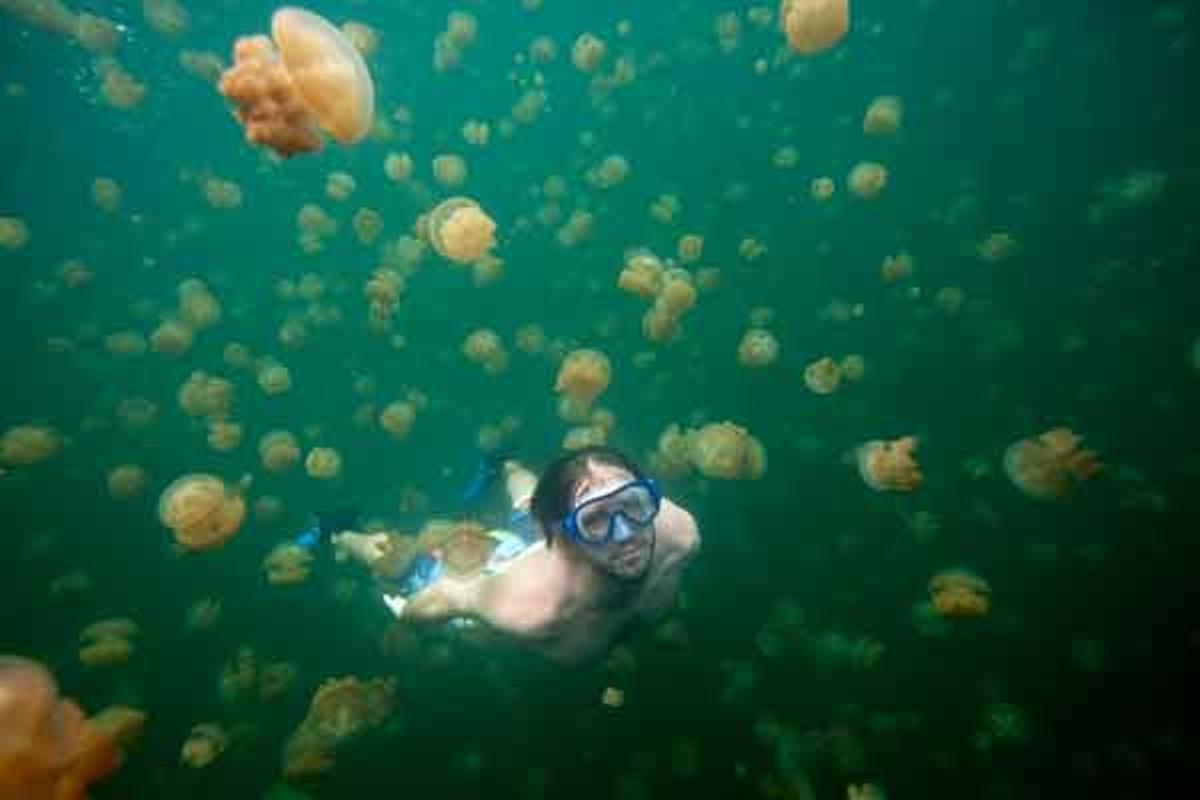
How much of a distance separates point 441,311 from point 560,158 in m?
7.04

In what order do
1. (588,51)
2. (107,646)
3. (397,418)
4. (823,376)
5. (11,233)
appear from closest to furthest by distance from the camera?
(107,646) → (823,376) → (397,418) → (11,233) → (588,51)

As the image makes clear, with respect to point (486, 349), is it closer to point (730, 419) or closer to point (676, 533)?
point (730, 419)

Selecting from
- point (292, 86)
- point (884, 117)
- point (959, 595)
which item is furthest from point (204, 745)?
point (884, 117)

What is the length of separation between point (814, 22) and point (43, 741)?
23.5 feet

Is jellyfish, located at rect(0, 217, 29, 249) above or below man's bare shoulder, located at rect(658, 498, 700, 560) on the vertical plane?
above

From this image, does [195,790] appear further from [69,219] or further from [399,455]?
[69,219]

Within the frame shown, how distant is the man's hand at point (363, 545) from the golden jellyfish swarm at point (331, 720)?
4.04ft

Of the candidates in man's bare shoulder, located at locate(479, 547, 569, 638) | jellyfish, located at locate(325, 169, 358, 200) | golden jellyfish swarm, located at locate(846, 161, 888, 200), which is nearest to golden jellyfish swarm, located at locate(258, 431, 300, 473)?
jellyfish, located at locate(325, 169, 358, 200)

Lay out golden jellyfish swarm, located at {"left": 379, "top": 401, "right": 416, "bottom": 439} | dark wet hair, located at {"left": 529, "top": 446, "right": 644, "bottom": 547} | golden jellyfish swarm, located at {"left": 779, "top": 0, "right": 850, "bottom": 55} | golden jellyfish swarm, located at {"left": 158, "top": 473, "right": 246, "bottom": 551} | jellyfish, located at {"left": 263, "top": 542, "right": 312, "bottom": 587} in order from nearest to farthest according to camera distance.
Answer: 1. dark wet hair, located at {"left": 529, "top": 446, "right": 644, "bottom": 547}
2. golden jellyfish swarm, located at {"left": 158, "top": 473, "right": 246, "bottom": 551}
3. golden jellyfish swarm, located at {"left": 779, "top": 0, "right": 850, "bottom": 55}
4. jellyfish, located at {"left": 263, "top": 542, "right": 312, "bottom": 587}
5. golden jellyfish swarm, located at {"left": 379, "top": 401, "right": 416, "bottom": 439}

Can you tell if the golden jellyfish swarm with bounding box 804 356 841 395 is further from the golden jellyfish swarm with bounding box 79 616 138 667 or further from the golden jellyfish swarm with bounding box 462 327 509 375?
the golden jellyfish swarm with bounding box 79 616 138 667

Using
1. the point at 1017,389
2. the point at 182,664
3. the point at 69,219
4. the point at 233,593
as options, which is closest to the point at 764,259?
the point at 1017,389

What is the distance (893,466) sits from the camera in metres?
6.10

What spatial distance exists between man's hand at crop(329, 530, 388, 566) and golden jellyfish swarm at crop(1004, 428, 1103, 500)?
5960 millimetres

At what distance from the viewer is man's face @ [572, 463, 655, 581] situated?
3.69m
